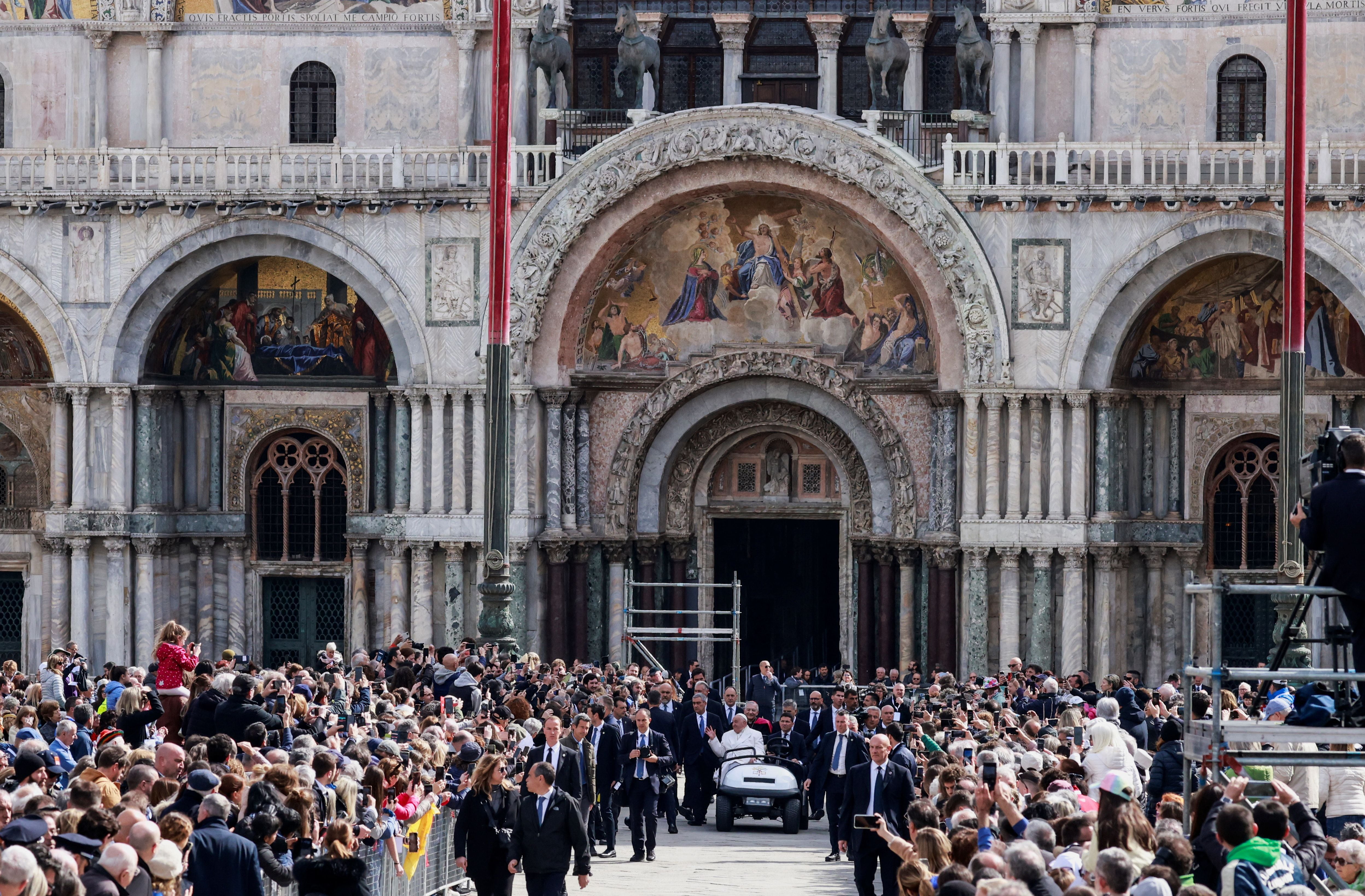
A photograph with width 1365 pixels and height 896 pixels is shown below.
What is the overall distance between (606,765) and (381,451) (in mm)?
14972

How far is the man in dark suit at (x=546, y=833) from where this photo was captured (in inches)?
758

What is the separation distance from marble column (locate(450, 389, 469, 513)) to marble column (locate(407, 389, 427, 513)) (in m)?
0.52

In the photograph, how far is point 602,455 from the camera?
39562 mm

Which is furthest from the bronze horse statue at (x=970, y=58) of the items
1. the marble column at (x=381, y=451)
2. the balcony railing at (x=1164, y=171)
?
the marble column at (x=381, y=451)

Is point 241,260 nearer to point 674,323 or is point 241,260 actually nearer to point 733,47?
point 674,323

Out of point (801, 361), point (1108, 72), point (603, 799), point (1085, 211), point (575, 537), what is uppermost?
point (1108, 72)

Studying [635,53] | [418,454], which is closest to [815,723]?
[418,454]

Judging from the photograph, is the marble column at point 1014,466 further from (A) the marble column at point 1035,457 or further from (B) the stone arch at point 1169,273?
(B) the stone arch at point 1169,273

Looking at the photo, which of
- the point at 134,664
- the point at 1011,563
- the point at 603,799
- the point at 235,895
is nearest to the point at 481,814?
the point at 235,895

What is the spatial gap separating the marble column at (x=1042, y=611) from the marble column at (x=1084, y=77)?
762 centimetres

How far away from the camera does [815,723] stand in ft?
94.1

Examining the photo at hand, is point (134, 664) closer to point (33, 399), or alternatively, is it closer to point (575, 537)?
point (33, 399)

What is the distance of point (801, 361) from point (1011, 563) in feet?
17.0

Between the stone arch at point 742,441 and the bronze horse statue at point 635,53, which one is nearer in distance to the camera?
the bronze horse statue at point 635,53
